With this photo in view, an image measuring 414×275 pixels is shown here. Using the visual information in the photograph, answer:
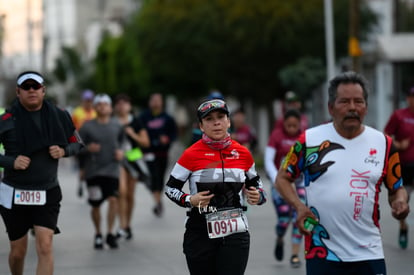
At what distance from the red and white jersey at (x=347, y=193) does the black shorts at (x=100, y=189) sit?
20.4ft

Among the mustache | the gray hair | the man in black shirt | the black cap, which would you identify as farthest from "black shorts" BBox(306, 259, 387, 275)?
the man in black shirt

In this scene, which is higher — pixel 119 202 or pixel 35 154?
pixel 35 154

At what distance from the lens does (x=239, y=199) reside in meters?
6.27

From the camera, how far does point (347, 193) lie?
5.37 meters

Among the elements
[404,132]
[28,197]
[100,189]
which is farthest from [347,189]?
[100,189]

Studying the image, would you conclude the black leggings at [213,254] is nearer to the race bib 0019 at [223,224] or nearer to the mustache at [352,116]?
the race bib 0019 at [223,224]

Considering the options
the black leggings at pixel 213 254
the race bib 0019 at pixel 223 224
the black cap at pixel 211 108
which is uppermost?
the black cap at pixel 211 108

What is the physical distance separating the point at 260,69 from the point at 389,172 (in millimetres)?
27837

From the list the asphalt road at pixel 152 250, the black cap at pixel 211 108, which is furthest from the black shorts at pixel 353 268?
the asphalt road at pixel 152 250

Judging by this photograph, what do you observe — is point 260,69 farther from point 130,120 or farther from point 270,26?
point 130,120

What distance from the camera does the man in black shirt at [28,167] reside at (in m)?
7.43

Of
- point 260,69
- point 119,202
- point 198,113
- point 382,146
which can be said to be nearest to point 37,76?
point 198,113

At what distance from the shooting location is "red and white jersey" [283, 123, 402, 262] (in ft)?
17.6

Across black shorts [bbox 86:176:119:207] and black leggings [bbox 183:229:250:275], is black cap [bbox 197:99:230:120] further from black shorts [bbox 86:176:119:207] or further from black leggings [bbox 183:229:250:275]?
black shorts [bbox 86:176:119:207]
